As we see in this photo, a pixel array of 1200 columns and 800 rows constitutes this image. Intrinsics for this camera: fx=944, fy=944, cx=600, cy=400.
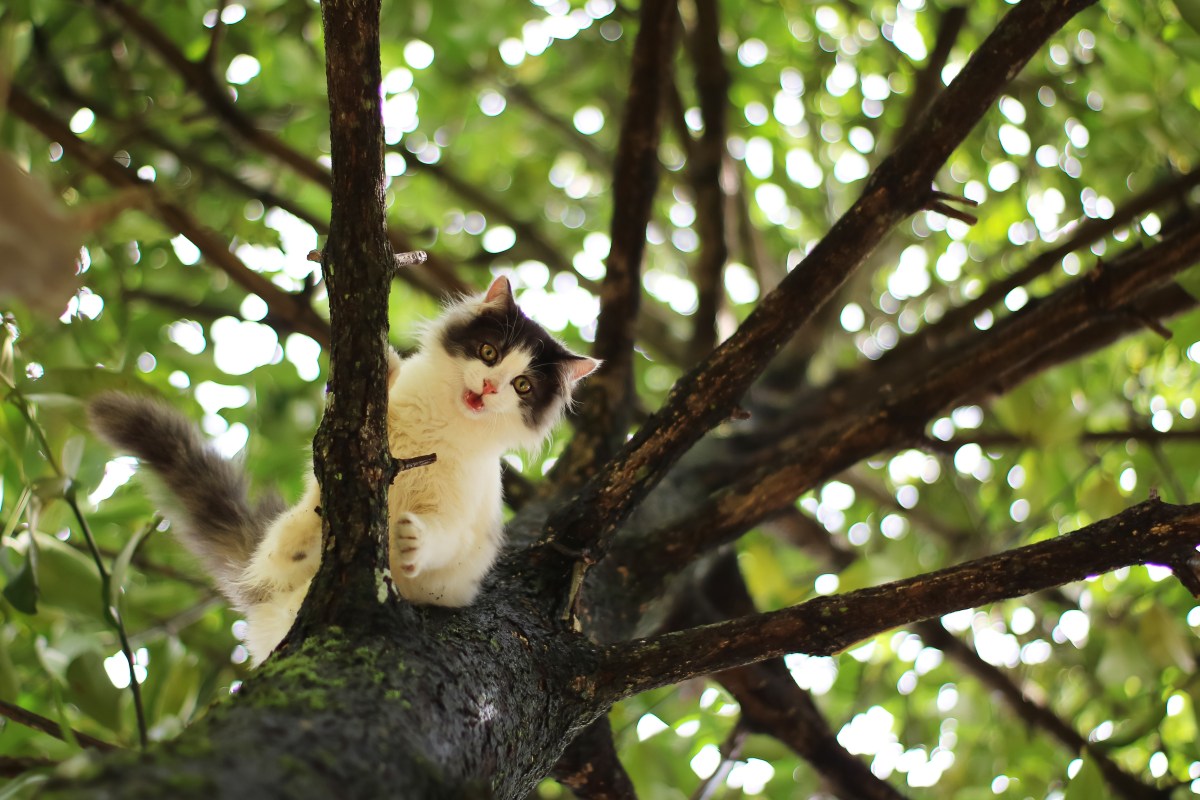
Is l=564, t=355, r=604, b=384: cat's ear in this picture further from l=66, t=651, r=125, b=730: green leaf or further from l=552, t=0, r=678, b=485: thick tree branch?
l=66, t=651, r=125, b=730: green leaf

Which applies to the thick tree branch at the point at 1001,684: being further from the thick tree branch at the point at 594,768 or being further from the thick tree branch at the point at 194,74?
the thick tree branch at the point at 194,74

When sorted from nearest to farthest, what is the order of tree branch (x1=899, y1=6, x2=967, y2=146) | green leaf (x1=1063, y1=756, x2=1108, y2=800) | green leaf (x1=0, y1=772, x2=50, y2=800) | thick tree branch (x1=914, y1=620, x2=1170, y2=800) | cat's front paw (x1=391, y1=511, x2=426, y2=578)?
green leaf (x1=0, y1=772, x2=50, y2=800), cat's front paw (x1=391, y1=511, x2=426, y2=578), green leaf (x1=1063, y1=756, x2=1108, y2=800), thick tree branch (x1=914, y1=620, x2=1170, y2=800), tree branch (x1=899, y1=6, x2=967, y2=146)

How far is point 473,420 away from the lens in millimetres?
2252

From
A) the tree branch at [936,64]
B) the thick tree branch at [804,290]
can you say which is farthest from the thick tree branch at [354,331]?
the tree branch at [936,64]

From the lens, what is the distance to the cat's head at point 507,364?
2.34 meters

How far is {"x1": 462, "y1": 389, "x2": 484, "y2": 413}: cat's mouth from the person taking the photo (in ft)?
7.36

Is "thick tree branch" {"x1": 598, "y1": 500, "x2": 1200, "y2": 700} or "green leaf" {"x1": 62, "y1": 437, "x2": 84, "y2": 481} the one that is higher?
"green leaf" {"x1": 62, "y1": 437, "x2": 84, "y2": 481}

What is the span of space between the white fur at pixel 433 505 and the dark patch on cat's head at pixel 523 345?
0.20 feet

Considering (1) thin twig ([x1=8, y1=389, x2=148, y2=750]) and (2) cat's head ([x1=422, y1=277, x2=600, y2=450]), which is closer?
(1) thin twig ([x1=8, y1=389, x2=148, y2=750])

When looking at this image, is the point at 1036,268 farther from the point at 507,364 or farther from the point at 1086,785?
the point at 507,364

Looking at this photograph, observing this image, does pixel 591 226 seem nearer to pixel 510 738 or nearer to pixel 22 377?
pixel 22 377

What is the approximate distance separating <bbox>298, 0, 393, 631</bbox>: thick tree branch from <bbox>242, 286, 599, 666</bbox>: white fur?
0.37m

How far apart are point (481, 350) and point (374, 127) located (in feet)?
3.89

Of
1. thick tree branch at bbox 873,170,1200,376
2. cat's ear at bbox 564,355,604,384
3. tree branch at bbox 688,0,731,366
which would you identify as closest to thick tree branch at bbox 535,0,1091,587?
cat's ear at bbox 564,355,604,384
